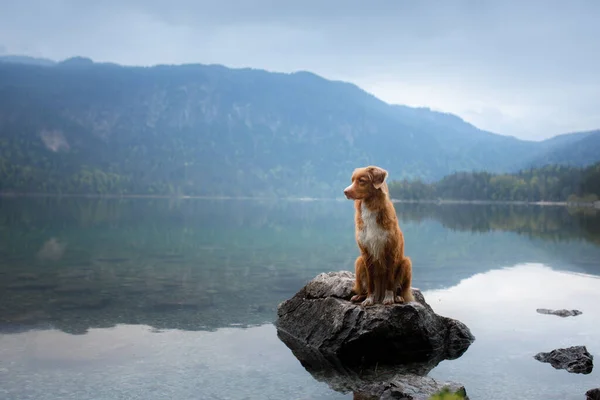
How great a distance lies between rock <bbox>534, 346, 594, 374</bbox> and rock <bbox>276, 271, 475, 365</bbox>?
186cm

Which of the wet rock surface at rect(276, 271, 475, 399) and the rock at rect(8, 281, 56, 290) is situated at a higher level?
the wet rock surface at rect(276, 271, 475, 399)

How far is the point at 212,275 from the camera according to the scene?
25391mm

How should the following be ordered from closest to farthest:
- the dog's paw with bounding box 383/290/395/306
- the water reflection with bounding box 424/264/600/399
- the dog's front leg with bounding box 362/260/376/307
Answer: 1. the water reflection with bounding box 424/264/600/399
2. the dog's front leg with bounding box 362/260/376/307
3. the dog's paw with bounding box 383/290/395/306

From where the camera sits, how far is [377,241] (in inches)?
482

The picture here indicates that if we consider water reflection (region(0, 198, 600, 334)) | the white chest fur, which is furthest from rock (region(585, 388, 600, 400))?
water reflection (region(0, 198, 600, 334))

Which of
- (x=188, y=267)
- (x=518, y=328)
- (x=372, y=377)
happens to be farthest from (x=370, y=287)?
(x=188, y=267)

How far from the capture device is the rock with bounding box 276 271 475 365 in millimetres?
12766

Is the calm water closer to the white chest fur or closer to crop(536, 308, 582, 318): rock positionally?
crop(536, 308, 582, 318): rock

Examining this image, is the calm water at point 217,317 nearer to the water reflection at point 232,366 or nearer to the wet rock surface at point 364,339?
the water reflection at point 232,366

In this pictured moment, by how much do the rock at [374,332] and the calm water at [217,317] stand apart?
653mm

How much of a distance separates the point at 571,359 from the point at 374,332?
423cm

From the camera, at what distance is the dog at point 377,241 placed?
465 inches

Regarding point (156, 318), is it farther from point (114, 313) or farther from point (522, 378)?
point (522, 378)

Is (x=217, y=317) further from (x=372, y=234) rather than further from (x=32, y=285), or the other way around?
(x=32, y=285)
